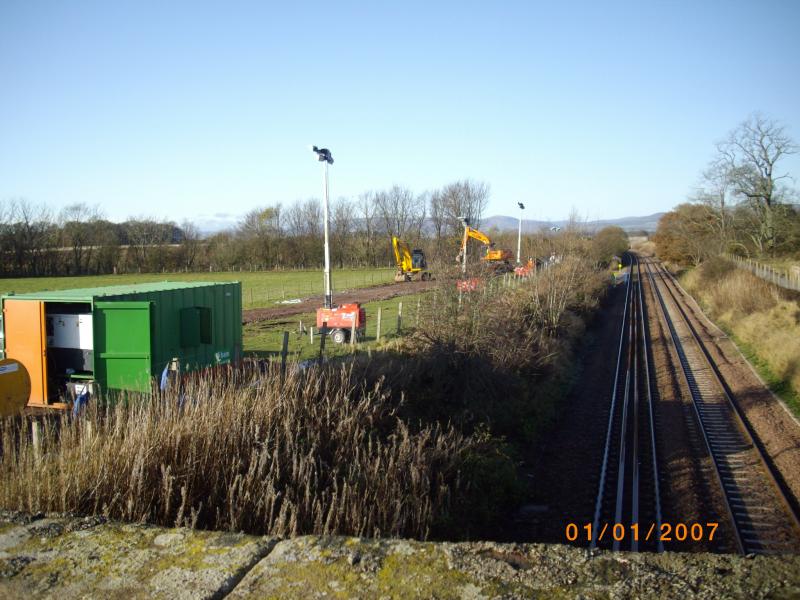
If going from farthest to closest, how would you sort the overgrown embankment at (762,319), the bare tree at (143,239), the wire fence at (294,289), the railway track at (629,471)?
the bare tree at (143,239) < the wire fence at (294,289) < the overgrown embankment at (762,319) < the railway track at (629,471)

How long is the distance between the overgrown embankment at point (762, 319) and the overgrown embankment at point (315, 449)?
897cm

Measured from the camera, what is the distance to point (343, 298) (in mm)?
42750

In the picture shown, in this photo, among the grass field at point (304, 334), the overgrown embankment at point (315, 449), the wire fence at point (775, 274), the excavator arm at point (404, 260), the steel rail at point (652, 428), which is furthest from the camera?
the excavator arm at point (404, 260)

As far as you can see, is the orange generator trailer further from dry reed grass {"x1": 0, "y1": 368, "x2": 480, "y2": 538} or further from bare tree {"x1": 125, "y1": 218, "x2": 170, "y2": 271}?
bare tree {"x1": 125, "y1": 218, "x2": 170, "y2": 271}

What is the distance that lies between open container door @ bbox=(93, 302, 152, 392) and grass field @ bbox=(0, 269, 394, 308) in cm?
2569

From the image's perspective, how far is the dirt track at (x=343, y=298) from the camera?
108 feet

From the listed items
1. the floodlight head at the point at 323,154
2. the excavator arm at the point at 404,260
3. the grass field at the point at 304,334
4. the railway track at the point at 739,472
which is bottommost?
the railway track at the point at 739,472

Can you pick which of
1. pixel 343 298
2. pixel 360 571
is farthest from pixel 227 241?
pixel 360 571

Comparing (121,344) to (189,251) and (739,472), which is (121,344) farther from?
(189,251)

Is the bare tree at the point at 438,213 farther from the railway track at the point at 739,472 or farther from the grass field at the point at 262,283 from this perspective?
the railway track at the point at 739,472

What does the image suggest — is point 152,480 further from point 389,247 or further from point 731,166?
point 389,247

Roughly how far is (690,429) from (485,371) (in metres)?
5.21

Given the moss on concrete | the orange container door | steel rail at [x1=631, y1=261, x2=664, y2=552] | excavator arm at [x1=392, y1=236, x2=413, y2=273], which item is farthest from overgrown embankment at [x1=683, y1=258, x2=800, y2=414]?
excavator arm at [x1=392, y1=236, x2=413, y2=273]

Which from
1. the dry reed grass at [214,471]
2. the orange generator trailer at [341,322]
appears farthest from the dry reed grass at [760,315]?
the dry reed grass at [214,471]
